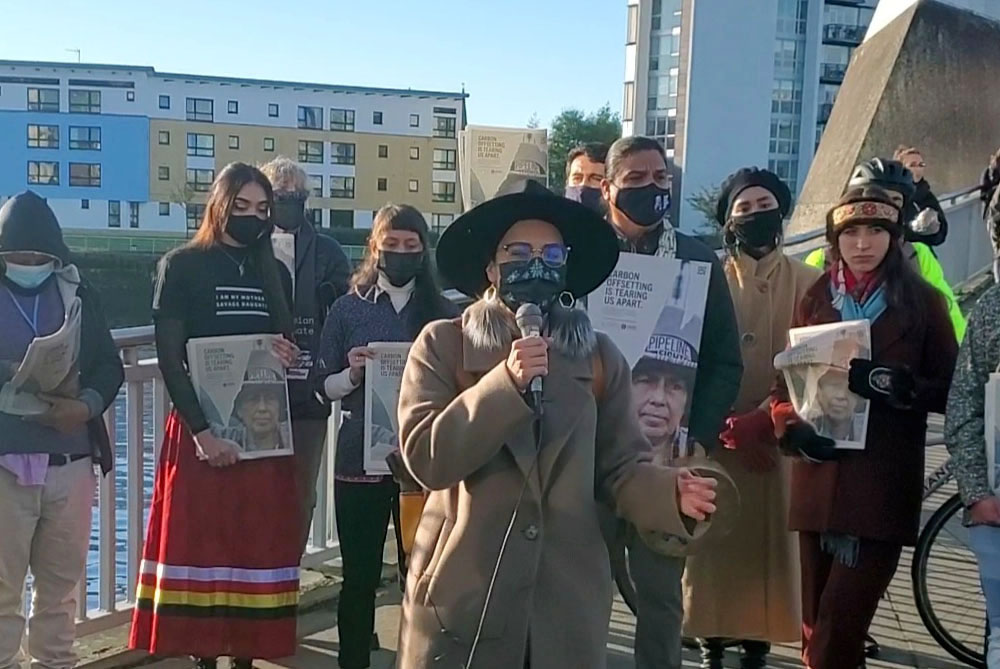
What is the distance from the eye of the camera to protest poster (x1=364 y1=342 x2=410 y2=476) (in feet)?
14.8

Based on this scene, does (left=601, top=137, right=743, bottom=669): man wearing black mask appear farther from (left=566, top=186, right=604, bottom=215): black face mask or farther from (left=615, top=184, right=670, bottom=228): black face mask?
(left=566, top=186, right=604, bottom=215): black face mask

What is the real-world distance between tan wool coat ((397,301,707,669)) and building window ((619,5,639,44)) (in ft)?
254

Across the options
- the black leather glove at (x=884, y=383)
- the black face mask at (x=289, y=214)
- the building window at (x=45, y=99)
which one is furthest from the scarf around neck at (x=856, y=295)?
the building window at (x=45, y=99)

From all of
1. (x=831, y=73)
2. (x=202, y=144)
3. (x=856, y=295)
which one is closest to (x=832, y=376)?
(x=856, y=295)

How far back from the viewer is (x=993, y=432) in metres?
3.53

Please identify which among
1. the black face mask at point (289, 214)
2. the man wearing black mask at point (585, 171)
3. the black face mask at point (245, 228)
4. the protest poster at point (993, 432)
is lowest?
the protest poster at point (993, 432)

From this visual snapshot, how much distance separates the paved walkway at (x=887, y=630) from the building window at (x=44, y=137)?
79028 mm

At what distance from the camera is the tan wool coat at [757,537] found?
14.9 ft

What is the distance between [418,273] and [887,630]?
2.95 meters

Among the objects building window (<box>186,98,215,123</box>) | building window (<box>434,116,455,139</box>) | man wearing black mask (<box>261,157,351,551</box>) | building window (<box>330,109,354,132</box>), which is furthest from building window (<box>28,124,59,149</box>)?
man wearing black mask (<box>261,157,351,551</box>)

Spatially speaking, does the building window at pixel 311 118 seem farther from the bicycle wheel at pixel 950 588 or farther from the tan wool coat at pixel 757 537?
the tan wool coat at pixel 757 537

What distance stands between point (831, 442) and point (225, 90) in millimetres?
83588

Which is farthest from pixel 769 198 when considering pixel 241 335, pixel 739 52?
pixel 739 52

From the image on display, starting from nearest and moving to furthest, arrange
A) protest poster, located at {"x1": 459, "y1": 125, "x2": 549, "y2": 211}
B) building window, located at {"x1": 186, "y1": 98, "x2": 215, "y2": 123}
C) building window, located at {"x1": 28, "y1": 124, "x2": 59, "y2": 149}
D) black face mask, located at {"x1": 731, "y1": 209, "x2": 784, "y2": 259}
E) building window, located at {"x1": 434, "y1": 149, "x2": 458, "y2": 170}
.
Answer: black face mask, located at {"x1": 731, "y1": 209, "x2": 784, "y2": 259}
protest poster, located at {"x1": 459, "y1": 125, "x2": 549, "y2": 211}
building window, located at {"x1": 28, "y1": 124, "x2": 59, "y2": 149}
building window, located at {"x1": 186, "y1": 98, "x2": 215, "y2": 123}
building window, located at {"x1": 434, "y1": 149, "x2": 458, "y2": 170}
